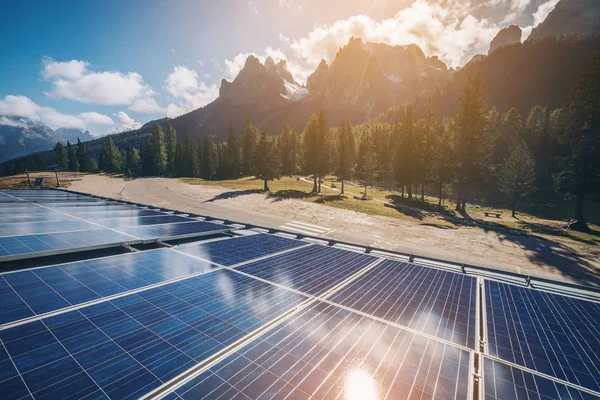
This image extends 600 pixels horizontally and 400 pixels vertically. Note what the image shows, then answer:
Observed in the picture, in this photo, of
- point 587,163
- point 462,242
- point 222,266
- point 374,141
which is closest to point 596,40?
point 374,141

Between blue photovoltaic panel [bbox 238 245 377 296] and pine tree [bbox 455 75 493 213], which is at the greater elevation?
pine tree [bbox 455 75 493 213]

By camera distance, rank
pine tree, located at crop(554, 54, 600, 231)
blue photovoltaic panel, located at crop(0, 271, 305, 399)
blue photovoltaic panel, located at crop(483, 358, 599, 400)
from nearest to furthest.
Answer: blue photovoltaic panel, located at crop(0, 271, 305, 399) → blue photovoltaic panel, located at crop(483, 358, 599, 400) → pine tree, located at crop(554, 54, 600, 231)

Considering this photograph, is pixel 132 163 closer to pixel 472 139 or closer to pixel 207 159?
pixel 207 159

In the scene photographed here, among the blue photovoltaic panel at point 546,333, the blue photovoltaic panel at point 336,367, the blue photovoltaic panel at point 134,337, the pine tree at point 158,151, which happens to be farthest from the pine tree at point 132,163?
the blue photovoltaic panel at point 546,333

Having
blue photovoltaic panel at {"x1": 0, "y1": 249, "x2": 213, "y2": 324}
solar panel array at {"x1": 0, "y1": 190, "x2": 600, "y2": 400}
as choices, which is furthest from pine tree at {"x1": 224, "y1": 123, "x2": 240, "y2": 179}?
blue photovoltaic panel at {"x1": 0, "y1": 249, "x2": 213, "y2": 324}

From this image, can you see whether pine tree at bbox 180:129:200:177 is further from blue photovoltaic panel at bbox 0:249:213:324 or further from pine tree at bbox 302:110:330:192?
blue photovoltaic panel at bbox 0:249:213:324

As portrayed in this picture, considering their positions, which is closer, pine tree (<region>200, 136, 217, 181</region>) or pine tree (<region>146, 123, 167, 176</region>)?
pine tree (<region>146, 123, 167, 176</region>)
